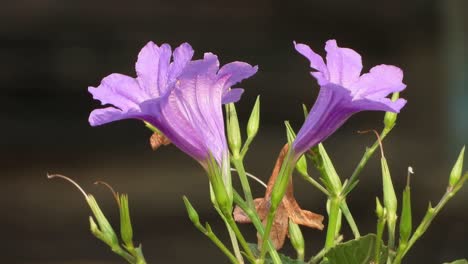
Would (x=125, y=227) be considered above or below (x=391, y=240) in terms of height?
above

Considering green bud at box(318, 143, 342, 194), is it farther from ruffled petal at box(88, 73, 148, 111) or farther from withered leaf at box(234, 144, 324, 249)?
ruffled petal at box(88, 73, 148, 111)

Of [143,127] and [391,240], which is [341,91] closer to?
[391,240]

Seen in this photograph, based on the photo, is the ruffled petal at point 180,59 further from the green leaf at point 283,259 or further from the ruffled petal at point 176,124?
the green leaf at point 283,259

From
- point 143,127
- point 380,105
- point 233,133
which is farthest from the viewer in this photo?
point 143,127

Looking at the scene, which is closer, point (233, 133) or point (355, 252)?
point (355, 252)

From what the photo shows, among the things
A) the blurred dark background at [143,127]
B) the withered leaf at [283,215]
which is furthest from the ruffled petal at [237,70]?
the blurred dark background at [143,127]

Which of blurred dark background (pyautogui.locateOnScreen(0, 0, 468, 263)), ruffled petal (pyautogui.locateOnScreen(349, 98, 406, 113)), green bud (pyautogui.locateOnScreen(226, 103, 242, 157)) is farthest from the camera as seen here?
blurred dark background (pyautogui.locateOnScreen(0, 0, 468, 263))

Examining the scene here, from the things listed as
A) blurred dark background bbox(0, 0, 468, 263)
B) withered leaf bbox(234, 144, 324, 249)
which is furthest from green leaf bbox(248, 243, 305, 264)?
blurred dark background bbox(0, 0, 468, 263)

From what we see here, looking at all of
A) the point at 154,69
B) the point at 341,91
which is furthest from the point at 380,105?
the point at 154,69
